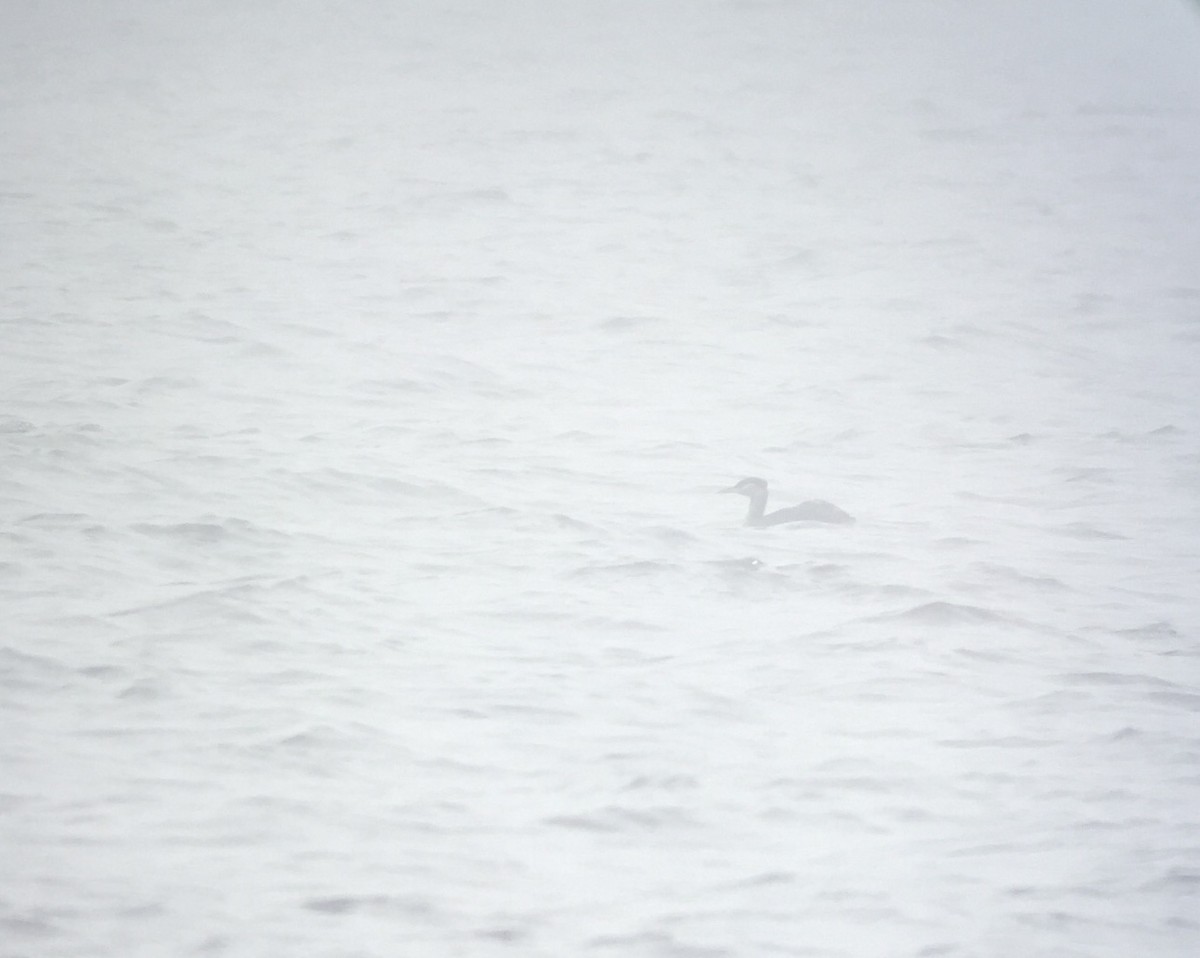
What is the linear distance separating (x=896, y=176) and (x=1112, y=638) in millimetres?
3538

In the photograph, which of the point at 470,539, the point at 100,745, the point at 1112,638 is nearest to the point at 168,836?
the point at 100,745

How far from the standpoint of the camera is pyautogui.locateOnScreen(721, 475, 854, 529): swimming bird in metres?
4.50

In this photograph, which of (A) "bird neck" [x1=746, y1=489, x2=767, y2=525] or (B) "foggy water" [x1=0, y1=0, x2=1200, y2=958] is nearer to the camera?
(B) "foggy water" [x1=0, y1=0, x2=1200, y2=958]

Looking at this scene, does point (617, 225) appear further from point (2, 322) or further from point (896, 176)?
point (2, 322)

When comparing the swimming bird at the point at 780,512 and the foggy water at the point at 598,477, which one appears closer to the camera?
the foggy water at the point at 598,477

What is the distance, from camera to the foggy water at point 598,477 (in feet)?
8.91

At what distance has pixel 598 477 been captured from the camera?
4.77 metres

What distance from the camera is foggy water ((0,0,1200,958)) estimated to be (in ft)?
8.91

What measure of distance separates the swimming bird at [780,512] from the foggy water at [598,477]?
50mm

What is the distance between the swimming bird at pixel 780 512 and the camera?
4.50 meters

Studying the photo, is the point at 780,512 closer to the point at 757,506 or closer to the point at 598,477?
the point at 757,506

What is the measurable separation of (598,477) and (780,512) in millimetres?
568

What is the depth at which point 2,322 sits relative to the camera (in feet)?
17.8

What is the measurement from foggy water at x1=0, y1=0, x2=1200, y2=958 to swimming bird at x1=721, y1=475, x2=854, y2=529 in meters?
0.05
